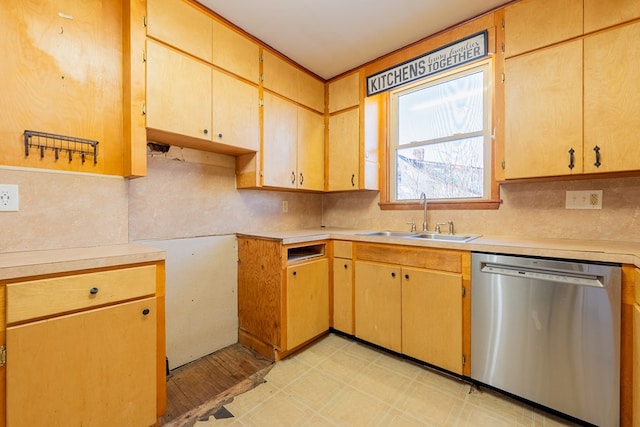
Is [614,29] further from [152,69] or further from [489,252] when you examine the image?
[152,69]

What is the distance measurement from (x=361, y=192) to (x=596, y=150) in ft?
5.94

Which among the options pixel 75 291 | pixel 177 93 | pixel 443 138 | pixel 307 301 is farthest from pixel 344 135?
pixel 75 291

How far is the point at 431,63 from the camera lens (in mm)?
2258

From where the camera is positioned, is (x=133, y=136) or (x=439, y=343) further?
(x=439, y=343)

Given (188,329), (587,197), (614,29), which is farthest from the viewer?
(188,329)

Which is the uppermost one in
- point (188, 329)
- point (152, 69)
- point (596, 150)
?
point (152, 69)

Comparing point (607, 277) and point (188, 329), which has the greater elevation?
point (607, 277)

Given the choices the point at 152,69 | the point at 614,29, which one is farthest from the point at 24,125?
the point at 614,29

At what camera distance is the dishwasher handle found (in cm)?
132

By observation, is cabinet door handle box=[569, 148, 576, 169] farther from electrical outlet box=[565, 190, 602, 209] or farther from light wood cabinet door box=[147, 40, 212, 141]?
light wood cabinet door box=[147, 40, 212, 141]

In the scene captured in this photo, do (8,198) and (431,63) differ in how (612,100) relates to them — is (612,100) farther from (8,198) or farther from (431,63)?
(8,198)

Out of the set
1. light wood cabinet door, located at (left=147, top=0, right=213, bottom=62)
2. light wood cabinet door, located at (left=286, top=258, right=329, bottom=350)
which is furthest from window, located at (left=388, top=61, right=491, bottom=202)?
light wood cabinet door, located at (left=147, top=0, right=213, bottom=62)

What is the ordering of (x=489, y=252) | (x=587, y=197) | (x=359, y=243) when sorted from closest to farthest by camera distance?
1. (x=489, y=252)
2. (x=587, y=197)
3. (x=359, y=243)

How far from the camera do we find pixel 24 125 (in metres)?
1.38
